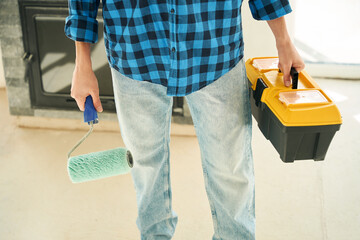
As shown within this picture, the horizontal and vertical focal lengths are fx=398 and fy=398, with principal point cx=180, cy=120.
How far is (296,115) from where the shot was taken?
3.28 feet

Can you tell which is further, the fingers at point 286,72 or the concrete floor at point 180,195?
the concrete floor at point 180,195

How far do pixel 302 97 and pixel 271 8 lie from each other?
246 millimetres

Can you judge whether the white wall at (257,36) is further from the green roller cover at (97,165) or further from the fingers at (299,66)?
the green roller cover at (97,165)

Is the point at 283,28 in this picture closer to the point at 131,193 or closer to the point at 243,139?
the point at 243,139

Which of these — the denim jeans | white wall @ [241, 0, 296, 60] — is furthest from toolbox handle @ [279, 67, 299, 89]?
white wall @ [241, 0, 296, 60]

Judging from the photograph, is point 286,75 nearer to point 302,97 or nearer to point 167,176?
point 302,97

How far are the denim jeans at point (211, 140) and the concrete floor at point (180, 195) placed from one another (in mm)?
284

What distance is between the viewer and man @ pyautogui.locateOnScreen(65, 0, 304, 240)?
0.97m

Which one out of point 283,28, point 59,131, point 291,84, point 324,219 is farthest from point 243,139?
point 59,131

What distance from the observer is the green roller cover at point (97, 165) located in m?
1.17

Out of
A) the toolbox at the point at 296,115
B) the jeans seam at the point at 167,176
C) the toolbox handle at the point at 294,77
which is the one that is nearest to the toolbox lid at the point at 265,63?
the toolbox at the point at 296,115

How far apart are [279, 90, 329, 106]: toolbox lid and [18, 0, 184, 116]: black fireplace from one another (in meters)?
0.98

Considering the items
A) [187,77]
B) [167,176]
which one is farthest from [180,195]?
[187,77]

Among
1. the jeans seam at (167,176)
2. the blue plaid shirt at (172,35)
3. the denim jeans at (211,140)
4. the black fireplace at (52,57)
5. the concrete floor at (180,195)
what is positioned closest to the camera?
the blue plaid shirt at (172,35)
